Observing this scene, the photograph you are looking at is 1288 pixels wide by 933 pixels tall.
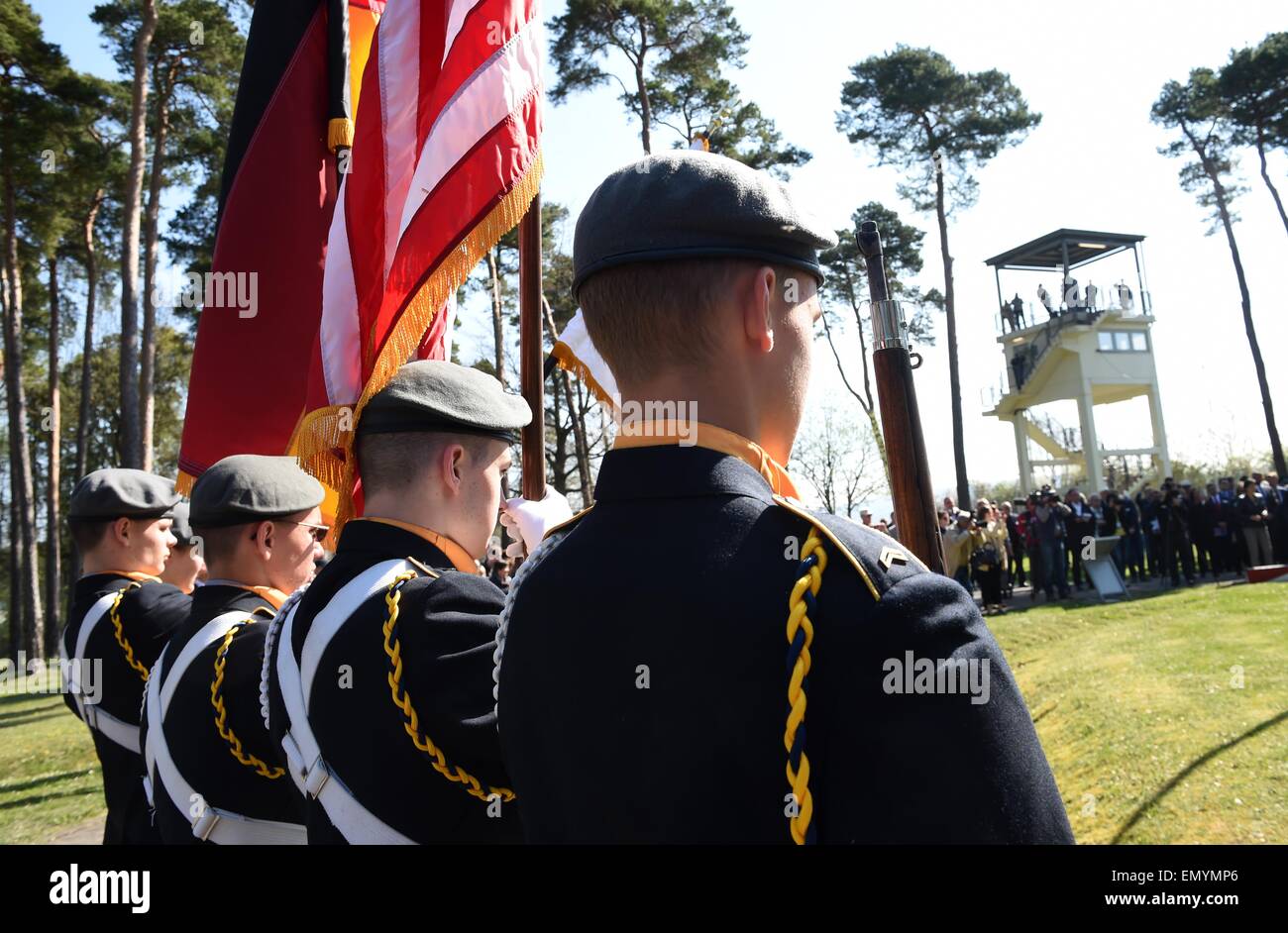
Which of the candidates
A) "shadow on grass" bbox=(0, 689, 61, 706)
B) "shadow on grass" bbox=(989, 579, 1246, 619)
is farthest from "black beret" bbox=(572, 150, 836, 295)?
"shadow on grass" bbox=(0, 689, 61, 706)

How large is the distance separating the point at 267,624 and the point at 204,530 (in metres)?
0.53

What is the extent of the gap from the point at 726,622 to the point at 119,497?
394 cm

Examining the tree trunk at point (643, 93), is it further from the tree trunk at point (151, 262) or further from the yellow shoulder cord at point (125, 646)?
the yellow shoulder cord at point (125, 646)

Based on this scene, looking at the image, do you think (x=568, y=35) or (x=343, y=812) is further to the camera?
(x=568, y=35)

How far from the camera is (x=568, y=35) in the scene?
2261 centimetres

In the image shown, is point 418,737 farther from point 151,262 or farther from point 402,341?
point 151,262

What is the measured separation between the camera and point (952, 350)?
1131 inches

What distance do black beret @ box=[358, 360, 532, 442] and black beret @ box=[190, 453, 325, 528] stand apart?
779 mm

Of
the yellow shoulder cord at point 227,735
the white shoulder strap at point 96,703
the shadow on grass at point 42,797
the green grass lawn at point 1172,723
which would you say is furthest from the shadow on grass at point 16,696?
the yellow shoulder cord at point 227,735

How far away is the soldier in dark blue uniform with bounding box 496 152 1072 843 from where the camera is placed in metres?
1.08
